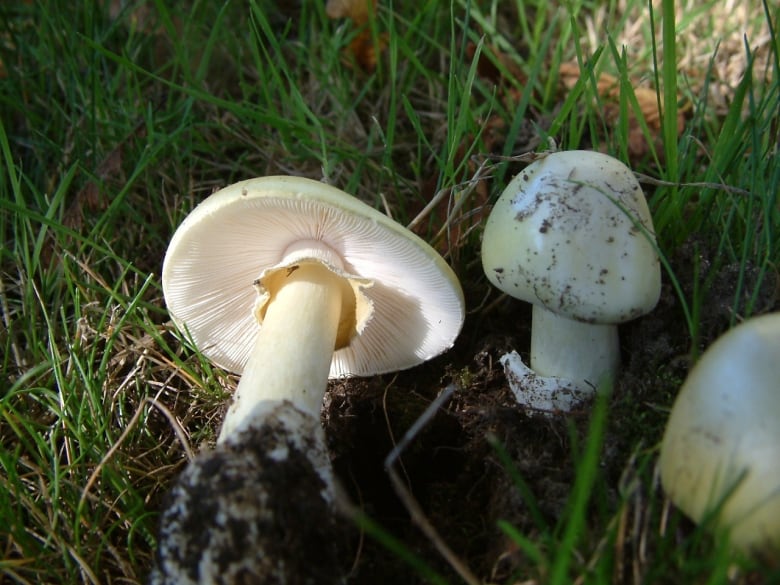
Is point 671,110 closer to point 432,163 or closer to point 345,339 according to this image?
point 432,163

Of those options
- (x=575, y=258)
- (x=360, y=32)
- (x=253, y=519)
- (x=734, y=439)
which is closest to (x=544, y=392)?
(x=575, y=258)

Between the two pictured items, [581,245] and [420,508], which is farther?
[420,508]

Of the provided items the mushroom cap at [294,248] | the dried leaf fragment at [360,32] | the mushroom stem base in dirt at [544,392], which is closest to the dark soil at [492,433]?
the mushroom stem base in dirt at [544,392]

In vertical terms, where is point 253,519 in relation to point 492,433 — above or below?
above

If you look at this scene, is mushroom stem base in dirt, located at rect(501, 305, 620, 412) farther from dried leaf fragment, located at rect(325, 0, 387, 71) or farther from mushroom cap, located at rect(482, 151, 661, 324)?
dried leaf fragment, located at rect(325, 0, 387, 71)

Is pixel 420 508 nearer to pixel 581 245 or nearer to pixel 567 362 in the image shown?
pixel 567 362

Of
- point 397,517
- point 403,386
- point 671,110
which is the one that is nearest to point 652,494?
point 397,517

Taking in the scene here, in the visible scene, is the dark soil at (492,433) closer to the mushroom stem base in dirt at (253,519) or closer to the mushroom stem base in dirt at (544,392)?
the mushroom stem base in dirt at (544,392)
